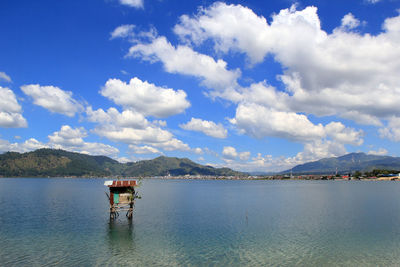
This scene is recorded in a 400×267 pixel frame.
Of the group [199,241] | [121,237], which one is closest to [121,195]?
[121,237]

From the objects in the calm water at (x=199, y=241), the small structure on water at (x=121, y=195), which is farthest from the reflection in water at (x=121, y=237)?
the small structure on water at (x=121, y=195)

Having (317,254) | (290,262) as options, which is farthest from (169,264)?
(317,254)

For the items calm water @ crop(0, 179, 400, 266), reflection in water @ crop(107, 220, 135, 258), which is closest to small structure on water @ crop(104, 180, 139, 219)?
reflection in water @ crop(107, 220, 135, 258)

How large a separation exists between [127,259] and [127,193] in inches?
1016

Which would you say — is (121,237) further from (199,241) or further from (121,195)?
(121,195)

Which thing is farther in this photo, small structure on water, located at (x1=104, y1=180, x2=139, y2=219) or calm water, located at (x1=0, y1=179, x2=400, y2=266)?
small structure on water, located at (x1=104, y1=180, x2=139, y2=219)

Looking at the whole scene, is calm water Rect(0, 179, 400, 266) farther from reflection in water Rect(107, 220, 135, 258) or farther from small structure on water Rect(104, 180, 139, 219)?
small structure on water Rect(104, 180, 139, 219)

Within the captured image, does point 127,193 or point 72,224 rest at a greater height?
point 127,193

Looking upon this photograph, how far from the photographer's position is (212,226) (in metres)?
49.2

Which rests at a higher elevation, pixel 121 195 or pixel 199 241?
pixel 121 195

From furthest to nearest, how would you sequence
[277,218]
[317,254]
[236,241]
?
[277,218]
[236,241]
[317,254]

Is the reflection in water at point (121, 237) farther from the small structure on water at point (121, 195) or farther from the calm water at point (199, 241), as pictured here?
the small structure on water at point (121, 195)

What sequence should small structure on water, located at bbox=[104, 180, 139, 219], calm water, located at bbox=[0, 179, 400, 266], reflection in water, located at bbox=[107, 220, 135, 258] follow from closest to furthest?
1. calm water, located at bbox=[0, 179, 400, 266]
2. reflection in water, located at bbox=[107, 220, 135, 258]
3. small structure on water, located at bbox=[104, 180, 139, 219]

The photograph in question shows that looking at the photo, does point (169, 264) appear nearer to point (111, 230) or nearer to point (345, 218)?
point (111, 230)
